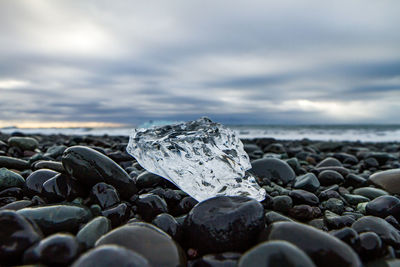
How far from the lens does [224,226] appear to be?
1.69m

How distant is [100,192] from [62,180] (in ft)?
1.19

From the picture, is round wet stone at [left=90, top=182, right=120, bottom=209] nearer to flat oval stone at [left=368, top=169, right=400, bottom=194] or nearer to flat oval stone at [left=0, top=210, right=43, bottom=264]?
flat oval stone at [left=0, top=210, right=43, bottom=264]

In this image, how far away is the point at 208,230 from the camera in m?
1.73

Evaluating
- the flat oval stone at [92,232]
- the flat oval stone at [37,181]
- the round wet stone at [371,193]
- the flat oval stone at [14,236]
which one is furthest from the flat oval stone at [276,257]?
the round wet stone at [371,193]

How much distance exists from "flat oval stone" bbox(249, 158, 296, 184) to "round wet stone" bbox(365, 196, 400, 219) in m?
1.21

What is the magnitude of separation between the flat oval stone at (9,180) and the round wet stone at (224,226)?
1.62 m

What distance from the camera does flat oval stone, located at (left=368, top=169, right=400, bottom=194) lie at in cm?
339

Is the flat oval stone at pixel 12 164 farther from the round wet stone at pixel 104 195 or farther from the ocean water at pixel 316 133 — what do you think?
the ocean water at pixel 316 133

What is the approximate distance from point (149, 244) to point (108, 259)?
0.34 meters


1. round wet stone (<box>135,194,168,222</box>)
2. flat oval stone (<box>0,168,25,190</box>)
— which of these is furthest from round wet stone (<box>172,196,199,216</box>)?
flat oval stone (<box>0,168,25,190</box>)

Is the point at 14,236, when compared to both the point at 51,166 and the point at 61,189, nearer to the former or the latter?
the point at 61,189

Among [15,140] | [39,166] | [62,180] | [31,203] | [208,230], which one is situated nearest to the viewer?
[208,230]

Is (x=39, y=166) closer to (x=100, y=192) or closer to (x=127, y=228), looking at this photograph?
(x=100, y=192)

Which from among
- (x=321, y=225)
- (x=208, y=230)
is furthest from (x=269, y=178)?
(x=208, y=230)
